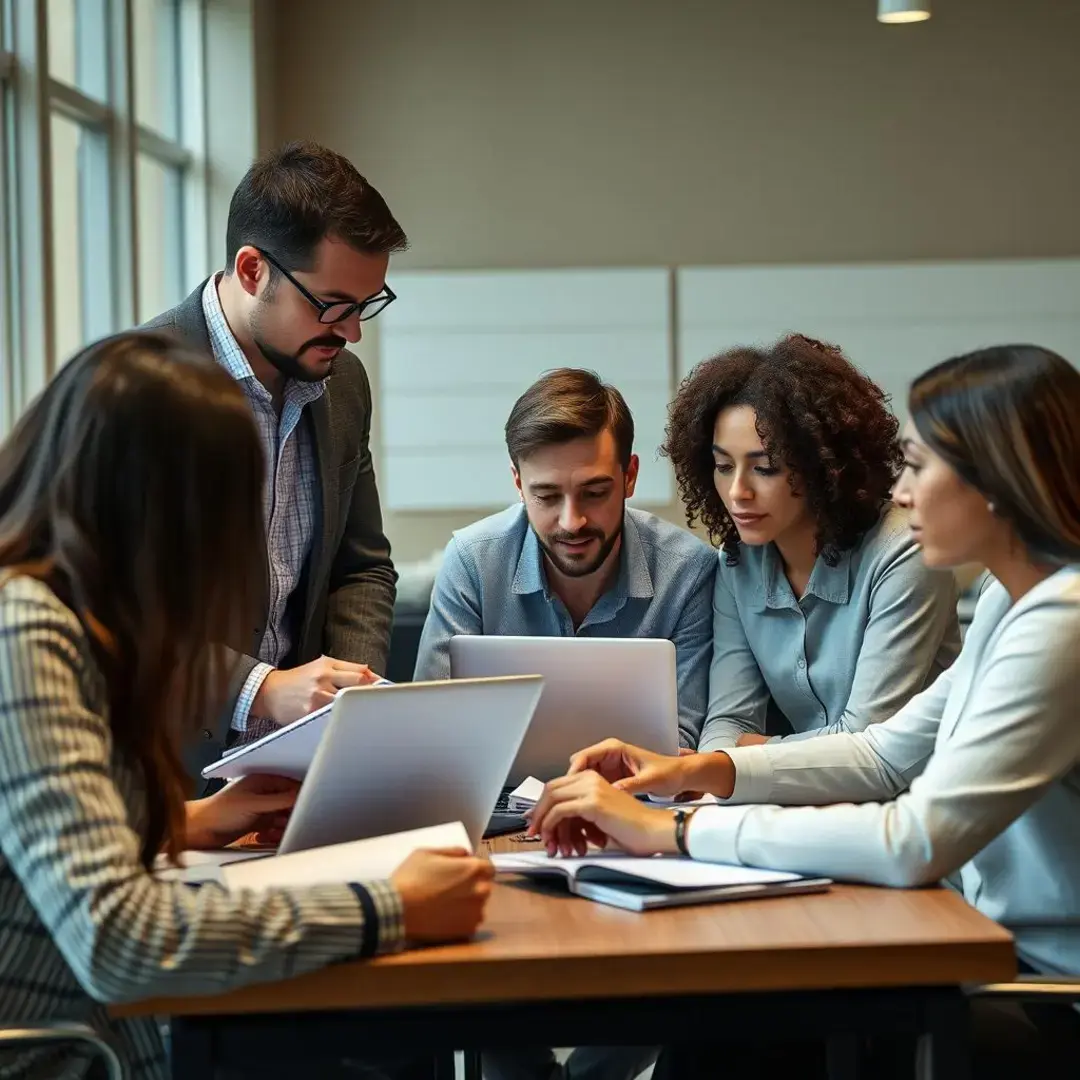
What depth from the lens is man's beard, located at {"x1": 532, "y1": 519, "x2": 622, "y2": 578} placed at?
256 cm

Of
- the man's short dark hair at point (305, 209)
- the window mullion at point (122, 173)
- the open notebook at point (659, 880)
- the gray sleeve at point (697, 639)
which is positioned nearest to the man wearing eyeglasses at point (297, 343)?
the man's short dark hair at point (305, 209)

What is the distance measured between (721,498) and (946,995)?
1304mm

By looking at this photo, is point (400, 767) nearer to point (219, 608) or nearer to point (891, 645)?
point (219, 608)

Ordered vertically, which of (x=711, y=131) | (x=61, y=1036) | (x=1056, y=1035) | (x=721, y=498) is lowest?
(x=1056, y=1035)

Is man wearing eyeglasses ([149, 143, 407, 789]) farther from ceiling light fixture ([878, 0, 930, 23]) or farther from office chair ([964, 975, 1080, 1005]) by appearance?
ceiling light fixture ([878, 0, 930, 23])

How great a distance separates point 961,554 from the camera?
1.73 metres

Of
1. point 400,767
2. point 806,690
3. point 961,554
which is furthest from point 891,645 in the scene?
point 400,767

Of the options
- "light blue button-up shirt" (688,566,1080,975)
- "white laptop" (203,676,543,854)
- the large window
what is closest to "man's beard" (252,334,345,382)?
"white laptop" (203,676,543,854)

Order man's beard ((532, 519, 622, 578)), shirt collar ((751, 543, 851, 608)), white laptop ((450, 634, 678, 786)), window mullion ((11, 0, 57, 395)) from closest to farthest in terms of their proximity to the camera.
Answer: white laptop ((450, 634, 678, 786))
shirt collar ((751, 543, 851, 608))
man's beard ((532, 519, 622, 578))
window mullion ((11, 0, 57, 395))

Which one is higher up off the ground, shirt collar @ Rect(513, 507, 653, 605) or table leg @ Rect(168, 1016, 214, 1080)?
shirt collar @ Rect(513, 507, 653, 605)

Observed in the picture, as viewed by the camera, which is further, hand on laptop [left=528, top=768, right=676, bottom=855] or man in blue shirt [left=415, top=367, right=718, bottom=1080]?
man in blue shirt [left=415, top=367, right=718, bottom=1080]

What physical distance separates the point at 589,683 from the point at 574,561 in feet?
1.66

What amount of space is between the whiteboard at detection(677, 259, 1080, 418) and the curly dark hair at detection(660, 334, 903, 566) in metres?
4.24

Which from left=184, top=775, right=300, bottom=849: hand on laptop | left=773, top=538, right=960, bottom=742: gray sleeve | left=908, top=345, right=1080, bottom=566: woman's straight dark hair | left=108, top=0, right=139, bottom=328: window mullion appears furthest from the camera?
Answer: left=108, top=0, right=139, bottom=328: window mullion
